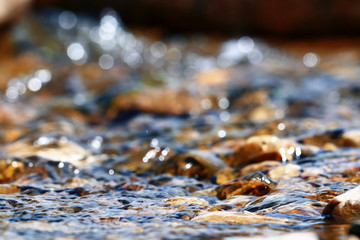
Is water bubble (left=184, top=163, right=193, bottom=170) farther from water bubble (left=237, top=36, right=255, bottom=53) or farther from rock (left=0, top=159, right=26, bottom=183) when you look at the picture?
water bubble (left=237, top=36, right=255, bottom=53)

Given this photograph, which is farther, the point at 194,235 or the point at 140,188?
the point at 140,188

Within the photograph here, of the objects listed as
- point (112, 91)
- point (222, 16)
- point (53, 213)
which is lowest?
point (53, 213)

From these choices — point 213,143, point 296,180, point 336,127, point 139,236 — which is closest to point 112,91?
point 213,143

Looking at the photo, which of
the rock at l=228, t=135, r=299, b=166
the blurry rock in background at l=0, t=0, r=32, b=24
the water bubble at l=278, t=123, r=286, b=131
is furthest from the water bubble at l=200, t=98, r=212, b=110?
Result: the blurry rock in background at l=0, t=0, r=32, b=24

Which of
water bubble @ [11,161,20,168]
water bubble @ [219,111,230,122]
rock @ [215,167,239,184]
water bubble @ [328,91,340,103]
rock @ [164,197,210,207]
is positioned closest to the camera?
rock @ [164,197,210,207]

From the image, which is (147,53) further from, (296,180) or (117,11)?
(296,180)

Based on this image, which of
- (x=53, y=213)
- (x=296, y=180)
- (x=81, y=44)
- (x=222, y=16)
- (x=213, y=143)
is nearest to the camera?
(x=53, y=213)

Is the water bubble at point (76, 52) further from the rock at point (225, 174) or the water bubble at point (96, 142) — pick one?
the rock at point (225, 174)
